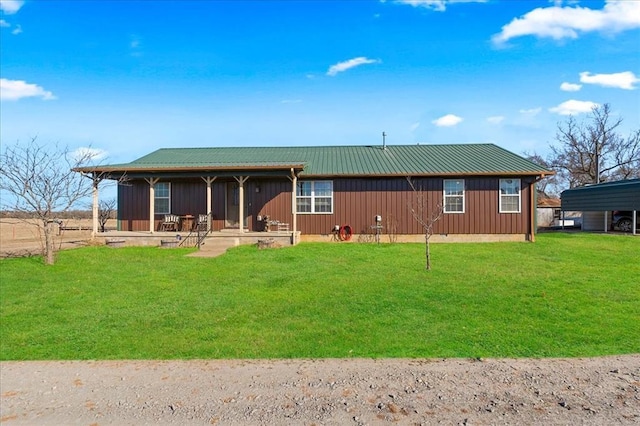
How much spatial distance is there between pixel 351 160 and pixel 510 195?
671cm

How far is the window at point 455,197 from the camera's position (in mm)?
16281

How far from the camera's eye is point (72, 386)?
3.94 m

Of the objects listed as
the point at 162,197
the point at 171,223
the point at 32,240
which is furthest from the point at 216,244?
the point at 32,240

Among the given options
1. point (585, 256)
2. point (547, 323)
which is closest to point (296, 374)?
point (547, 323)

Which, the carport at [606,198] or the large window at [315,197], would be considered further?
the carport at [606,198]

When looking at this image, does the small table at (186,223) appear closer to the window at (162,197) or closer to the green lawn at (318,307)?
the window at (162,197)

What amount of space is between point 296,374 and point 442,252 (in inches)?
382

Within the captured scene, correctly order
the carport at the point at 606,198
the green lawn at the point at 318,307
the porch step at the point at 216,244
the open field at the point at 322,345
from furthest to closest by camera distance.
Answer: the carport at the point at 606,198
the porch step at the point at 216,244
the green lawn at the point at 318,307
the open field at the point at 322,345

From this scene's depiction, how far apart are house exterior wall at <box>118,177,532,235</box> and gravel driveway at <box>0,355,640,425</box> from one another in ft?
39.5

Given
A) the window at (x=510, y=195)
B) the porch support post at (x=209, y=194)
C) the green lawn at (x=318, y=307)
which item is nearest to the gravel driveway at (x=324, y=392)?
the green lawn at (x=318, y=307)

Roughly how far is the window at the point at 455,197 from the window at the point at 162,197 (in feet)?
37.4

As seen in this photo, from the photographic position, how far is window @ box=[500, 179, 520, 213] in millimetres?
16250

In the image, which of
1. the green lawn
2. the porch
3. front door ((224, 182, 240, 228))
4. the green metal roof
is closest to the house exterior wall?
front door ((224, 182, 240, 228))

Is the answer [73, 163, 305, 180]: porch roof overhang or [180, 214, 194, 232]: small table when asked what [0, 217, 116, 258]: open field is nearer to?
[73, 163, 305, 180]: porch roof overhang
